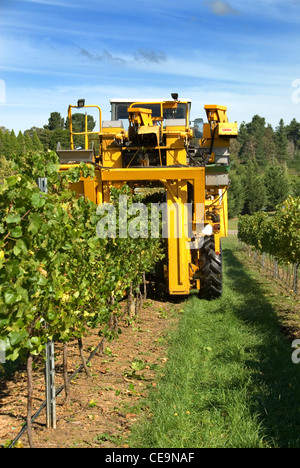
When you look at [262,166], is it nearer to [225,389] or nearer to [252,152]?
[252,152]

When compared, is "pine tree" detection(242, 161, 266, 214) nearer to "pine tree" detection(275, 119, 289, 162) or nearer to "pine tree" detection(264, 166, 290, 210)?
"pine tree" detection(264, 166, 290, 210)

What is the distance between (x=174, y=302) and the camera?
1073cm

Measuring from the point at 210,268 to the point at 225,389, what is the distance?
4486 millimetres

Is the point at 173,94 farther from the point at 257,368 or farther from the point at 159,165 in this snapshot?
the point at 257,368

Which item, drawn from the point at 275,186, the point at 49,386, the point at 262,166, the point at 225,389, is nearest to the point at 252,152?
the point at 262,166

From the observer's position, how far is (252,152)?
99062mm

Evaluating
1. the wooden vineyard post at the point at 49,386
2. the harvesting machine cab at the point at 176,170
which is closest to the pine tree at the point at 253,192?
the harvesting machine cab at the point at 176,170

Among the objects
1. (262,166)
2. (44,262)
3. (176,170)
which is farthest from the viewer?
(262,166)

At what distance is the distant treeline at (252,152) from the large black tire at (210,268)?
12.8 m

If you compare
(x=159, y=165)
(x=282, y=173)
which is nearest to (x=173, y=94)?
(x=159, y=165)

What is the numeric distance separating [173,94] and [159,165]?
4.37ft

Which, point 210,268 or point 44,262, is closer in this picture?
point 44,262

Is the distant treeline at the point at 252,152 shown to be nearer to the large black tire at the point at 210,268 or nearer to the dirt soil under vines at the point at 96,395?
the large black tire at the point at 210,268

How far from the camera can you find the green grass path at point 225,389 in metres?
4.53
